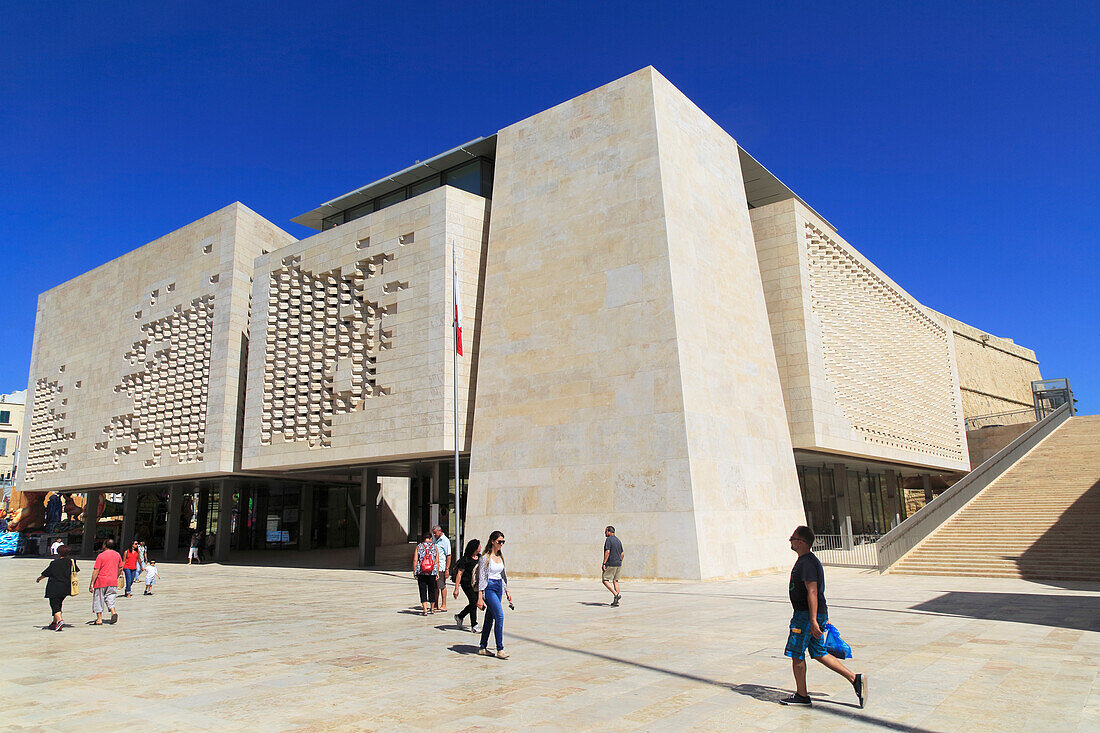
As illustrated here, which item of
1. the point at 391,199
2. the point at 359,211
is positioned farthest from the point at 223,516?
the point at 391,199

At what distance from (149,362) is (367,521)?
13952mm

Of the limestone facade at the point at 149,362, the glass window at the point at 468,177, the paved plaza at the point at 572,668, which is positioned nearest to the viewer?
the paved plaza at the point at 572,668

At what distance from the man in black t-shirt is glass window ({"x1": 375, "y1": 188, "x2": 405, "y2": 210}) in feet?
83.4

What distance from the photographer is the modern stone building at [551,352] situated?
760 inches

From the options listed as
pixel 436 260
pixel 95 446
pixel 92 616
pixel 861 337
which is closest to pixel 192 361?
pixel 95 446

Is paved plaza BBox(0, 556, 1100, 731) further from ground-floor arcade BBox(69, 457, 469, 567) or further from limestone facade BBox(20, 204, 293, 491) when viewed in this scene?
ground-floor arcade BBox(69, 457, 469, 567)

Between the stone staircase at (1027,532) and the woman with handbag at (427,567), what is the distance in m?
12.8

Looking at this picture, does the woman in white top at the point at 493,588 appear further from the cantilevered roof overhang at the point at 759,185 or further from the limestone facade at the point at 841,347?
the cantilevered roof overhang at the point at 759,185

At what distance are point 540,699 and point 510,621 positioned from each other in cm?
527

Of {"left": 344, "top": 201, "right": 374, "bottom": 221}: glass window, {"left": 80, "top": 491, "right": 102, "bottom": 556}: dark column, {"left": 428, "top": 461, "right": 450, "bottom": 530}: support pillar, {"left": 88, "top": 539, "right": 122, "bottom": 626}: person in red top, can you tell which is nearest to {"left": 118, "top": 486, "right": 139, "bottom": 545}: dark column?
{"left": 80, "top": 491, "right": 102, "bottom": 556}: dark column

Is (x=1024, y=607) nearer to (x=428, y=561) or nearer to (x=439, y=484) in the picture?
(x=428, y=561)

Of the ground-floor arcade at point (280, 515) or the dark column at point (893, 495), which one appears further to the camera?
Answer: the dark column at point (893, 495)

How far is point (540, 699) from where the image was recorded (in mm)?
6363

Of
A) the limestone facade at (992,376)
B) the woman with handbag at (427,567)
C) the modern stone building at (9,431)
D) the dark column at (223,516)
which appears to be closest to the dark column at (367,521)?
the dark column at (223,516)
